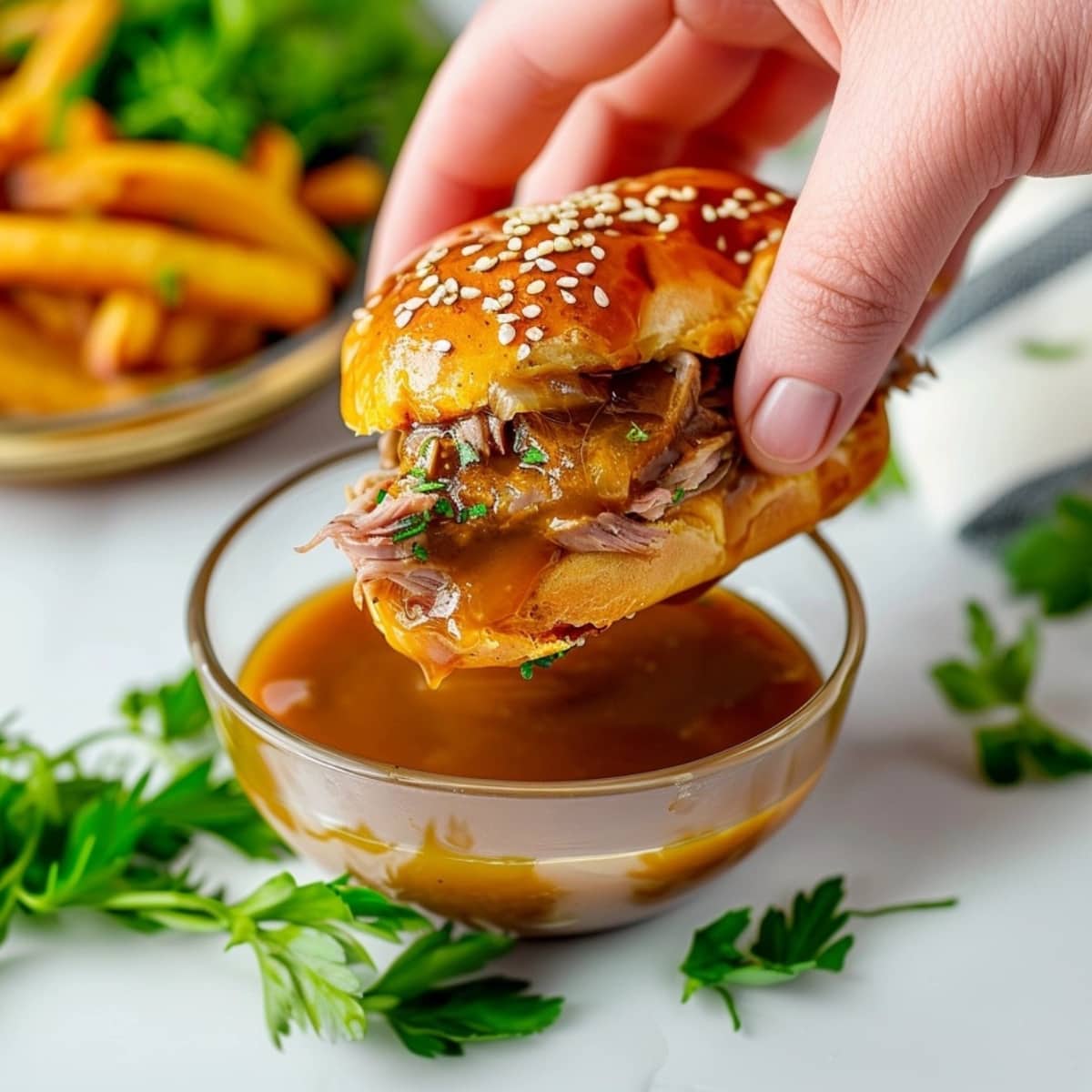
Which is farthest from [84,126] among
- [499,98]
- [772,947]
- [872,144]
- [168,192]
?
[772,947]

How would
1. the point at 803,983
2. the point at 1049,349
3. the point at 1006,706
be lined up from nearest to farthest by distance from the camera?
the point at 803,983 < the point at 1006,706 < the point at 1049,349

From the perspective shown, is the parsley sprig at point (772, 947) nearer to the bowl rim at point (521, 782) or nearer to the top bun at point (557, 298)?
the bowl rim at point (521, 782)

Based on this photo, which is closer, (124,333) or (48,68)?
(124,333)

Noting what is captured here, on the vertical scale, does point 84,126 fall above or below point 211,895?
above

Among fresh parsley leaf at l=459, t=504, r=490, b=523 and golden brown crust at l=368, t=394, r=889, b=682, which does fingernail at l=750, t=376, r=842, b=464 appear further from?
fresh parsley leaf at l=459, t=504, r=490, b=523

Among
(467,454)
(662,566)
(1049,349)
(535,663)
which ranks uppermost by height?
(467,454)

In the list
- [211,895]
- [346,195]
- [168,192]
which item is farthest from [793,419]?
[346,195]

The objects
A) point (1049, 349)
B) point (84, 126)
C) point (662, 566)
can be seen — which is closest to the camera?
point (662, 566)

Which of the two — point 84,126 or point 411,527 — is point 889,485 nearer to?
point 411,527
